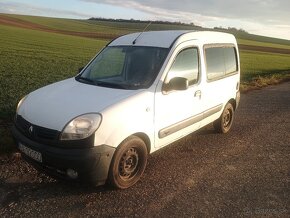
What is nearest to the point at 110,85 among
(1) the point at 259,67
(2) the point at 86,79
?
(2) the point at 86,79

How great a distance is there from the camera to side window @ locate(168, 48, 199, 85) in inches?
205

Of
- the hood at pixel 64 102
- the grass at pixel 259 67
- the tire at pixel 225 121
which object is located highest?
the hood at pixel 64 102

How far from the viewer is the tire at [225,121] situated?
7139mm

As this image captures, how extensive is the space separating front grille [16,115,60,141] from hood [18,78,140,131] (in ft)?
0.16

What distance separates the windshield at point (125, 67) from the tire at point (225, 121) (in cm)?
250

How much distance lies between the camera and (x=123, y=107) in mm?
4289

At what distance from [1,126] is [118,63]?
9.11 feet

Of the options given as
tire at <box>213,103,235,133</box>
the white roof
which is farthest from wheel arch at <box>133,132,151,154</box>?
tire at <box>213,103,235,133</box>

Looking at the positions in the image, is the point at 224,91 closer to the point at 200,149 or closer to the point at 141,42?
the point at 200,149

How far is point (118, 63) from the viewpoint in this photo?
221 inches

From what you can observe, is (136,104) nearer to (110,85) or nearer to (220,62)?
(110,85)

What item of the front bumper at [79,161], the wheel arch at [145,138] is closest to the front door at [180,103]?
the wheel arch at [145,138]

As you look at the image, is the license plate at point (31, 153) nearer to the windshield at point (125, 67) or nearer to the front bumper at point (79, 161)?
the front bumper at point (79, 161)

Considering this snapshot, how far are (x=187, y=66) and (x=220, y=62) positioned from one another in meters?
1.43
